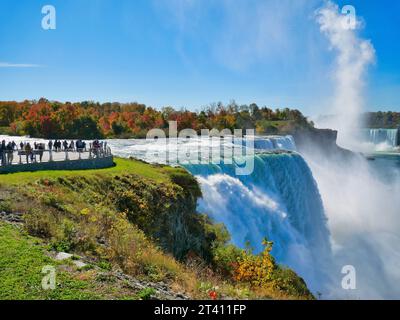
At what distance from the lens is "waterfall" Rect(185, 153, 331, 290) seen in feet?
80.9

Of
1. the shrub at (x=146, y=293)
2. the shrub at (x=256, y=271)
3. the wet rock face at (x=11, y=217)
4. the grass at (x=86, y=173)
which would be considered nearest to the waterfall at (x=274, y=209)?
the grass at (x=86, y=173)

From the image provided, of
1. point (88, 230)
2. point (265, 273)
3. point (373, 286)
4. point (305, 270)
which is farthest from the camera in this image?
point (373, 286)

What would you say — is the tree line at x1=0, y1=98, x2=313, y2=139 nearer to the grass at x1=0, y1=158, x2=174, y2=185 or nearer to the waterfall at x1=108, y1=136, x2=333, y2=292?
the waterfall at x1=108, y1=136, x2=333, y2=292

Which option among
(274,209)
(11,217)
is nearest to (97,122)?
(274,209)

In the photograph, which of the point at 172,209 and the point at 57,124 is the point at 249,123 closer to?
the point at 57,124

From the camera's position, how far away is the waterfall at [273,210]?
2467cm

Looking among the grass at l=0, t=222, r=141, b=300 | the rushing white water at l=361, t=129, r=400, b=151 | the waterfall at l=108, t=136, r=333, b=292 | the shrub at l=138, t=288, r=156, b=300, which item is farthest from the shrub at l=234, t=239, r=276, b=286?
the rushing white water at l=361, t=129, r=400, b=151

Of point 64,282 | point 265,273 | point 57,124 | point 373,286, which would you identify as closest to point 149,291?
point 64,282

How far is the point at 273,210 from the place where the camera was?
28.6 metres

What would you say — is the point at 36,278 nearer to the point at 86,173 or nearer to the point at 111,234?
A: the point at 111,234

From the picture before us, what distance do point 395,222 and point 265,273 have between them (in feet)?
144

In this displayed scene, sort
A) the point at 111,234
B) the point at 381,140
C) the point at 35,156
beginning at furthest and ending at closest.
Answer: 1. the point at 381,140
2. the point at 35,156
3. the point at 111,234

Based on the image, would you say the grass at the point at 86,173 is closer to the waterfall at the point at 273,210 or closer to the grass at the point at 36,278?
the waterfall at the point at 273,210

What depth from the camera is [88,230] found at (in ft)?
38.4
